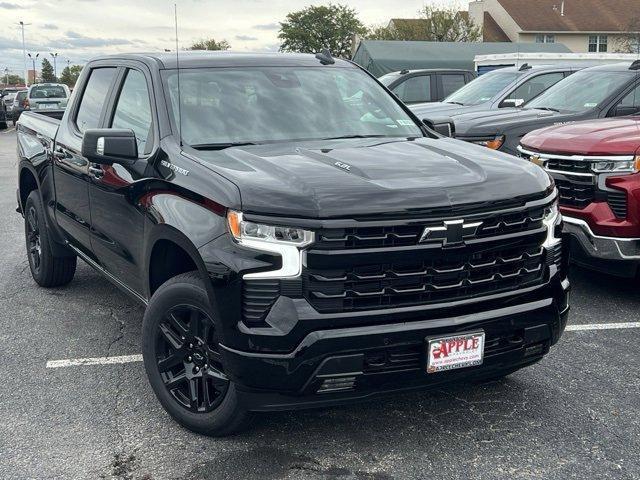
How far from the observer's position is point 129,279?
4574mm

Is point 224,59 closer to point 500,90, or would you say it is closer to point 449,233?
point 449,233

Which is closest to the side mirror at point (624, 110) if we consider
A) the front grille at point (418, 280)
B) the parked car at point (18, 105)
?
the front grille at point (418, 280)

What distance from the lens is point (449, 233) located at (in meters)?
3.41

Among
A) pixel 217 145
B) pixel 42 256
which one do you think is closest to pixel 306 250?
pixel 217 145

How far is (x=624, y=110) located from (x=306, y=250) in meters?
6.26

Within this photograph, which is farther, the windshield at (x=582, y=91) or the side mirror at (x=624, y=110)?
the windshield at (x=582, y=91)

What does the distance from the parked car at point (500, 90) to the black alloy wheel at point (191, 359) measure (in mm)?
7658

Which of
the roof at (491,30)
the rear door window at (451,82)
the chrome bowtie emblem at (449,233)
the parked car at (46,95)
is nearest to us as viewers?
the chrome bowtie emblem at (449,233)

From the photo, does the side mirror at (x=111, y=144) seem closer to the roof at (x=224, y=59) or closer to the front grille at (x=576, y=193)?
the roof at (x=224, y=59)

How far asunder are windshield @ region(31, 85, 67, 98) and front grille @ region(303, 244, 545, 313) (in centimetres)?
2794

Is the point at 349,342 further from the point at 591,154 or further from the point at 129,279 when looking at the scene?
the point at 591,154

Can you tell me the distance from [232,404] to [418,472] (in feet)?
2.84

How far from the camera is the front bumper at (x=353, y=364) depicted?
3260 mm

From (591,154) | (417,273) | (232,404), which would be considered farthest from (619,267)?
(232,404)
